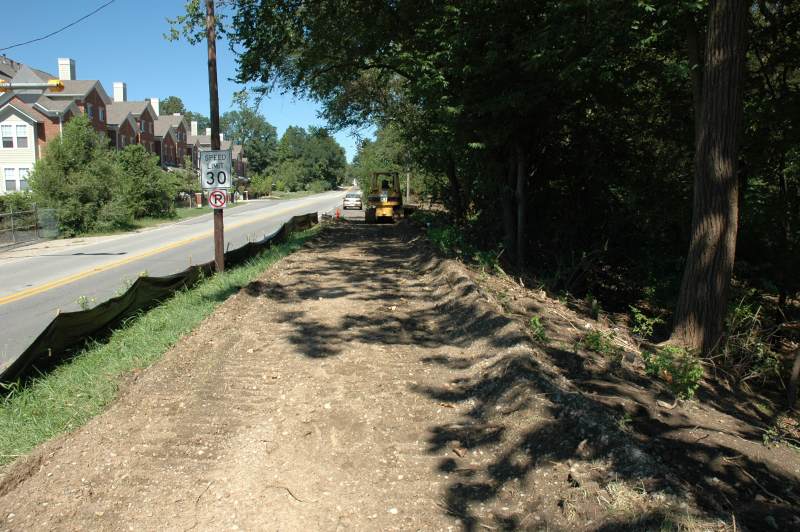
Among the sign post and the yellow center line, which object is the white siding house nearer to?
the yellow center line

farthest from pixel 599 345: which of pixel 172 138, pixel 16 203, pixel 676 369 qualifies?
pixel 172 138

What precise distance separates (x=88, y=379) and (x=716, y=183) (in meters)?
7.49

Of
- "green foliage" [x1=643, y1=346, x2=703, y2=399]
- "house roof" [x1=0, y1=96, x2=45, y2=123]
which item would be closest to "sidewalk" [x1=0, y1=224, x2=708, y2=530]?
"green foliage" [x1=643, y1=346, x2=703, y2=399]

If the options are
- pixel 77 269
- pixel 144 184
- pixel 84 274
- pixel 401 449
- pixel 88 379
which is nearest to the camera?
pixel 401 449

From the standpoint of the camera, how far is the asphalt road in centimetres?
1068

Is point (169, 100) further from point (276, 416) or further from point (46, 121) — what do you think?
point (276, 416)

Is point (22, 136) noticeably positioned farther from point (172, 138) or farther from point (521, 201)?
point (521, 201)

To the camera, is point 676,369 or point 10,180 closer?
point 676,369

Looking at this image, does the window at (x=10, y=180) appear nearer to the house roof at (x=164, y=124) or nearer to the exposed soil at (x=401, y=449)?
the house roof at (x=164, y=124)

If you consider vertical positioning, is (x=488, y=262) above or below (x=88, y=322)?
above

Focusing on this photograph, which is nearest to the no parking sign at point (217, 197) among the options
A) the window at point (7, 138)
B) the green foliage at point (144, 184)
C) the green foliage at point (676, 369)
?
the green foliage at point (676, 369)

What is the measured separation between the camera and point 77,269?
56.6 ft

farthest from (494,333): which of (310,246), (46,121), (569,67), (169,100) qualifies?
(169,100)

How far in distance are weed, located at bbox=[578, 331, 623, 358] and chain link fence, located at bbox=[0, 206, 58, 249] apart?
25.1 meters
